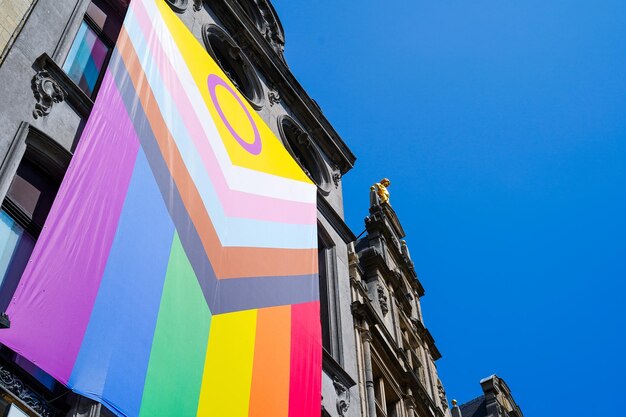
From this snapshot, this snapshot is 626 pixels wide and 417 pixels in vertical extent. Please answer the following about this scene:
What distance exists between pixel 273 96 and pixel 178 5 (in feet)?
12.7

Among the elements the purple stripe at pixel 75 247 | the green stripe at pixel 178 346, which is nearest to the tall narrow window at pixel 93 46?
the purple stripe at pixel 75 247

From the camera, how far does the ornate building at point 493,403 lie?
39.2m

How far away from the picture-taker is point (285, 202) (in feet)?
55.6

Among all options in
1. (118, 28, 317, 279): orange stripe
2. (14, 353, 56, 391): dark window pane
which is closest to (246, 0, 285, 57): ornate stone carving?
(118, 28, 317, 279): orange stripe

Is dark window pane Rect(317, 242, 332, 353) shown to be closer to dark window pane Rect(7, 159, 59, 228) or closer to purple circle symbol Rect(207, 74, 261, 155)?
purple circle symbol Rect(207, 74, 261, 155)

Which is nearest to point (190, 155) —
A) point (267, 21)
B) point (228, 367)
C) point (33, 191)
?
point (33, 191)

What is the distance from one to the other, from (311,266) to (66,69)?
248 inches

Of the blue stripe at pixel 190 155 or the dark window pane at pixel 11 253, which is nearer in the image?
the dark window pane at pixel 11 253

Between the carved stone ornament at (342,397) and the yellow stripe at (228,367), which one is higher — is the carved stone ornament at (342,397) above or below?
above

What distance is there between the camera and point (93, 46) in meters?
14.1

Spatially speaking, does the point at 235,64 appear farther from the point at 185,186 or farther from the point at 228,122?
the point at 185,186

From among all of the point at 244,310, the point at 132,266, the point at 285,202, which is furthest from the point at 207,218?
the point at 285,202

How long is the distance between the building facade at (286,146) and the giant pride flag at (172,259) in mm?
651

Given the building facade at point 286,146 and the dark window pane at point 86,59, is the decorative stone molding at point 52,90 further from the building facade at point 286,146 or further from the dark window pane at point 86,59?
the dark window pane at point 86,59
